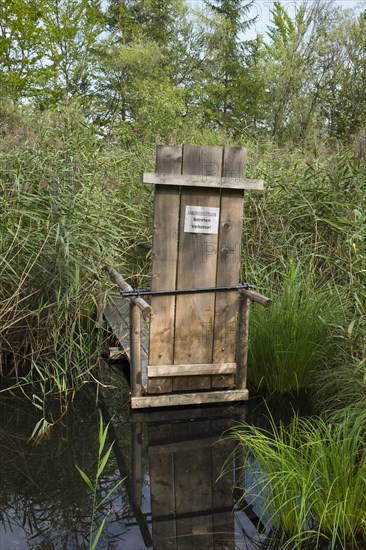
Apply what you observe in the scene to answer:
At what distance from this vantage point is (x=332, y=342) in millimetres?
5020

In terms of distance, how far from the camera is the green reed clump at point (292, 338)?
4.96 meters

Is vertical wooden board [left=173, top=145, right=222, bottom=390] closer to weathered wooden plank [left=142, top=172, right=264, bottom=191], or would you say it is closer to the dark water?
weathered wooden plank [left=142, top=172, right=264, bottom=191]

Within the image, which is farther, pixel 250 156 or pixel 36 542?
pixel 250 156

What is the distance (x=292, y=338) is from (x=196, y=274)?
0.96 meters

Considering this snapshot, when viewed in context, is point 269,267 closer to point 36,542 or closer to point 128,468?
point 128,468

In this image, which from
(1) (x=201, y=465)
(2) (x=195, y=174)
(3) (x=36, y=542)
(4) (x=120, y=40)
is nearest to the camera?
(3) (x=36, y=542)

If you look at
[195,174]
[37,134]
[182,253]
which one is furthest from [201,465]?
[37,134]

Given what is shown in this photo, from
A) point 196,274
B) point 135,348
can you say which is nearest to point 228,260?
point 196,274

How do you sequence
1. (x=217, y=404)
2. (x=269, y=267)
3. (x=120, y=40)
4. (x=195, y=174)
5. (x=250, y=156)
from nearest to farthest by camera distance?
(x=195, y=174) → (x=217, y=404) → (x=269, y=267) → (x=250, y=156) → (x=120, y=40)

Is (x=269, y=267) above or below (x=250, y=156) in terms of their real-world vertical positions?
below

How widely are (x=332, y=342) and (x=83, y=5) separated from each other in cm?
2266

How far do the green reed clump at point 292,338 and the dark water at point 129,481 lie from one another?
0.39m

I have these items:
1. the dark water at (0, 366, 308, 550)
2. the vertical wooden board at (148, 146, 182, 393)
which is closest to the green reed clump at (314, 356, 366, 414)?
the dark water at (0, 366, 308, 550)

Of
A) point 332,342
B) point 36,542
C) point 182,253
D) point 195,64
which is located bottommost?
point 36,542
